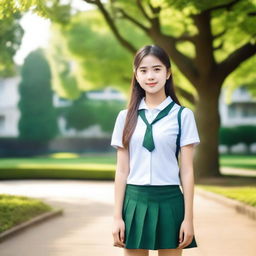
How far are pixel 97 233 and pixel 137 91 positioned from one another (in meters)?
6.75

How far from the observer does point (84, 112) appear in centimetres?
6372

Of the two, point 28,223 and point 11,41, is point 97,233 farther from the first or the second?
point 11,41

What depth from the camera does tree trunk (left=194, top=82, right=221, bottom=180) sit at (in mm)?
24234

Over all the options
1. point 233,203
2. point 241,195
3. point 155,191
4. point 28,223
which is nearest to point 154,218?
point 155,191

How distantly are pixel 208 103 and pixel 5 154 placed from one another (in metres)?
33.8

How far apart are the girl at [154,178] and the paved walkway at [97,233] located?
4.55 m

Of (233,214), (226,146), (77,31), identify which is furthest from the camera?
(226,146)

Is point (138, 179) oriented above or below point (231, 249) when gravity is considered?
above

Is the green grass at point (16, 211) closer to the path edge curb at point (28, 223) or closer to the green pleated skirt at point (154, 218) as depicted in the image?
the path edge curb at point (28, 223)

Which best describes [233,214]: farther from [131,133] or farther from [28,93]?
[28,93]

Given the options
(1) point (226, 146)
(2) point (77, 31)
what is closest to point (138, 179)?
(2) point (77, 31)

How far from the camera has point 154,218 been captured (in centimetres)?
405

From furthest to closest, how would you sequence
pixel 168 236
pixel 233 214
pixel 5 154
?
pixel 5 154 → pixel 233 214 → pixel 168 236

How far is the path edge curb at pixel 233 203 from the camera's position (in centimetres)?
1299
